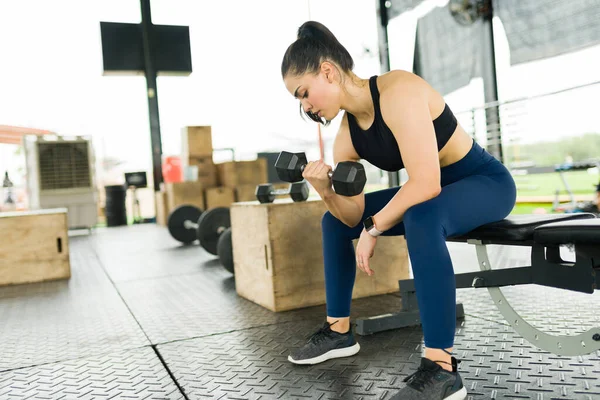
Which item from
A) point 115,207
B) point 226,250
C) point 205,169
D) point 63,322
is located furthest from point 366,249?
point 115,207

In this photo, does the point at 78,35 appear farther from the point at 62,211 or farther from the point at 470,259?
the point at 470,259

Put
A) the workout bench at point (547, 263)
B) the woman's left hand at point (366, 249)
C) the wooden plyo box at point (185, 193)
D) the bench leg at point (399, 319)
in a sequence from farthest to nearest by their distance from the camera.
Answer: the wooden plyo box at point (185, 193) → the bench leg at point (399, 319) → the woman's left hand at point (366, 249) → the workout bench at point (547, 263)

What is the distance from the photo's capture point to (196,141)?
5.59 metres

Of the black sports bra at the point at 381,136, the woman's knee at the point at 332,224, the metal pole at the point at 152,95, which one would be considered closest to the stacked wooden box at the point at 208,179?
the metal pole at the point at 152,95

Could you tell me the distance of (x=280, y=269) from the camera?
6.01ft

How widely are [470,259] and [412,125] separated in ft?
5.76

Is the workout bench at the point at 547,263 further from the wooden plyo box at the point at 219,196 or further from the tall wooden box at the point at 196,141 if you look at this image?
the tall wooden box at the point at 196,141

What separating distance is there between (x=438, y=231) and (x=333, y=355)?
1.59ft

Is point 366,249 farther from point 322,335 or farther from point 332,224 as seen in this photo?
point 322,335

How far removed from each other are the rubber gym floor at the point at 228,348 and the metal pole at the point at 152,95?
13.1ft

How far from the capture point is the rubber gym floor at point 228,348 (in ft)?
3.70

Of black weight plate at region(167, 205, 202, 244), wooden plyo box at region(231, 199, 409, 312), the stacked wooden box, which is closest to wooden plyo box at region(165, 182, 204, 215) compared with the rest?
the stacked wooden box

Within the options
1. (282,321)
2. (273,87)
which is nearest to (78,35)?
(273,87)

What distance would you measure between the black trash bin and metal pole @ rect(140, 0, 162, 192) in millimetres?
439
